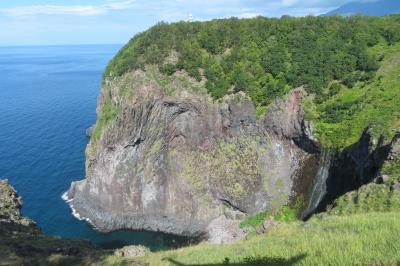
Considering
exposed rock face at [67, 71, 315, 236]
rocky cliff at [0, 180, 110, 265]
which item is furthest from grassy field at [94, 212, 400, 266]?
exposed rock face at [67, 71, 315, 236]

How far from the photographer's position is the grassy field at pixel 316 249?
544 inches

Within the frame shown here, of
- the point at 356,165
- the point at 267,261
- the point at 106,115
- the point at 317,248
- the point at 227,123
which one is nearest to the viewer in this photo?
the point at 267,261

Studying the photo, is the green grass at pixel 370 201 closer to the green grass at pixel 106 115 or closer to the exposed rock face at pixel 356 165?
the exposed rock face at pixel 356 165

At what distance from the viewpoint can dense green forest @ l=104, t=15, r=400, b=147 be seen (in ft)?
200

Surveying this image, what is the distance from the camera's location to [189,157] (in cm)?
6494

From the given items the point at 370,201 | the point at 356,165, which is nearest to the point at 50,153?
the point at 356,165

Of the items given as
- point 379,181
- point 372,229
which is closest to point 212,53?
point 379,181

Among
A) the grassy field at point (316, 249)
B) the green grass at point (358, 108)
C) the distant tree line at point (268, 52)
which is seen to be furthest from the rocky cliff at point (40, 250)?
the distant tree line at point (268, 52)

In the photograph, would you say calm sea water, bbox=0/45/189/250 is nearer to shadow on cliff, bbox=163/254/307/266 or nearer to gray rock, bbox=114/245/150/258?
gray rock, bbox=114/245/150/258

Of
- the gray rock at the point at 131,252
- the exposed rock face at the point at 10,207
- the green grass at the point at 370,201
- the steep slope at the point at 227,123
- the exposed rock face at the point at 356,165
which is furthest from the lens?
the steep slope at the point at 227,123

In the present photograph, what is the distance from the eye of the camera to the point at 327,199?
54312 mm

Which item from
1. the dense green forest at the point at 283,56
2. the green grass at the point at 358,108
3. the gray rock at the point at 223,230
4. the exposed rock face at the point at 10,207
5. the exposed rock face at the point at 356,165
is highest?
the dense green forest at the point at 283,56

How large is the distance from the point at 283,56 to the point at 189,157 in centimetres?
2361

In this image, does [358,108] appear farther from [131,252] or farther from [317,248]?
[317,248]
